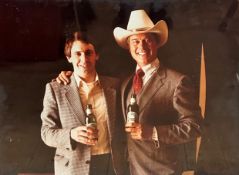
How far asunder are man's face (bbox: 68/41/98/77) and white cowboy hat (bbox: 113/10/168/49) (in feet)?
1.11

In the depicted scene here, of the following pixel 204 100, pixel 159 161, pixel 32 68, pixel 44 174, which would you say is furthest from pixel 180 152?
pixel 32 68

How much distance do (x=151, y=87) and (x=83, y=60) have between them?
2.64ft

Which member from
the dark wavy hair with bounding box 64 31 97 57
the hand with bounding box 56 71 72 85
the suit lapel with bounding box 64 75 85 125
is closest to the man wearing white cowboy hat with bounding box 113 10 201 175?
the dark wavy hair with bounding box 64 31 97 57

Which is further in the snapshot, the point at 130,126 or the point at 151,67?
the point at 151,67

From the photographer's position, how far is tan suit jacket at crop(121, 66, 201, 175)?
5.73 metres

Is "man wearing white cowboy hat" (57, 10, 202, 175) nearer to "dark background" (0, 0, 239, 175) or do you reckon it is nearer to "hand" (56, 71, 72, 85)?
"hand" (56, 71, 72, 85)

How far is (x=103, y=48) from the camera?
5.98 metres

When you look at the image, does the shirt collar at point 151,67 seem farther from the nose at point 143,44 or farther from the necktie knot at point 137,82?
the nose at point 143,44

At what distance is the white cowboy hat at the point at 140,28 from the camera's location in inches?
235

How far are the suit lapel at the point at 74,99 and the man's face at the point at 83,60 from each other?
123 mm

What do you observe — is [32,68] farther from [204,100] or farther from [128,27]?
[204,100]

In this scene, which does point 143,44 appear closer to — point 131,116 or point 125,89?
point 125,89

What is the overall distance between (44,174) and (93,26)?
1689 mm

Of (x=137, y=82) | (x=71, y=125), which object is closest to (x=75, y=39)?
(x=137, y=82)
